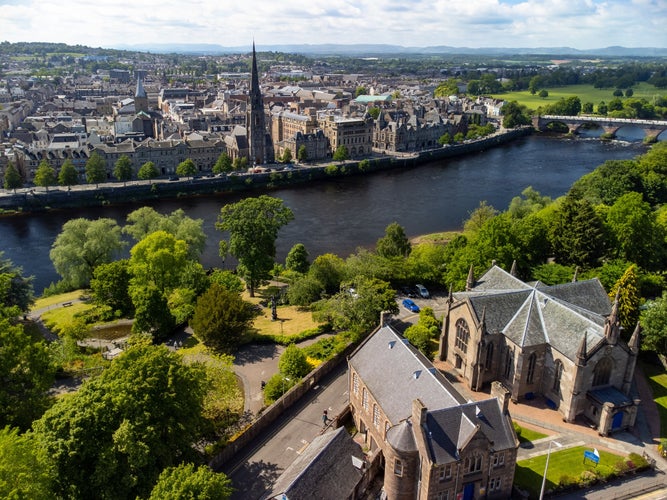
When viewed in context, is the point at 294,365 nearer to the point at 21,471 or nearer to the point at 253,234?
the point at 253,234

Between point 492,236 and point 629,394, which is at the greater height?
point 492,236

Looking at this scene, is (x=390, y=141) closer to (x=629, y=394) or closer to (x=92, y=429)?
(x=629, y=394)

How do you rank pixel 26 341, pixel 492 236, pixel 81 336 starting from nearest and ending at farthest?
1. pixel 26 341
2. pixel 81 336
3. pixel 492 236

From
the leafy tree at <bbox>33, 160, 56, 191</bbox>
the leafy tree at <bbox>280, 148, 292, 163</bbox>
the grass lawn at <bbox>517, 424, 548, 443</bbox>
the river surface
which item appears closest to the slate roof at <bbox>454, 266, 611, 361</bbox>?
the grass lawn at <bbox>517, 424, 548, 443</bbox>

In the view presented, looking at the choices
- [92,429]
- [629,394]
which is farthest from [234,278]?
[629,394]

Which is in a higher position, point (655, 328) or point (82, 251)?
point (655, 328)

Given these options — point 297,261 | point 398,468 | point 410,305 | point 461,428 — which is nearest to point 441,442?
point 461,428

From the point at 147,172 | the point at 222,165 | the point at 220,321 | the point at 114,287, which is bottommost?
the point at 114,287
